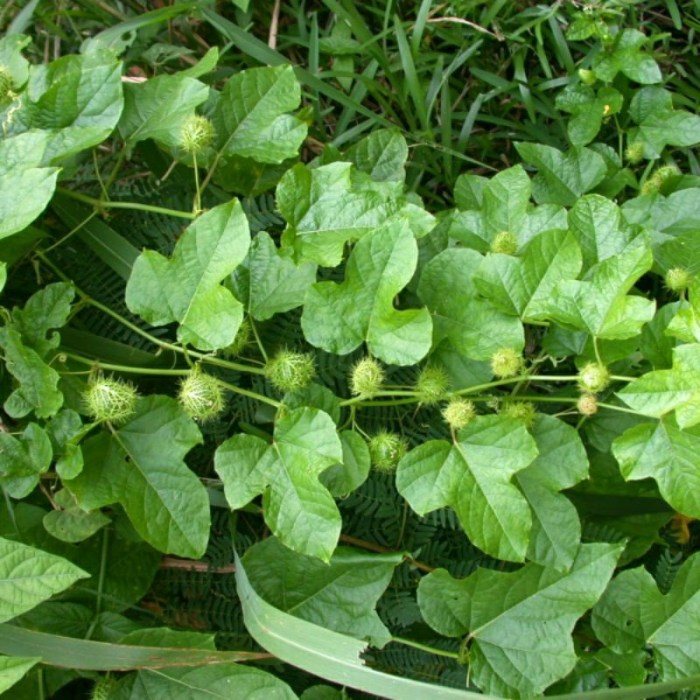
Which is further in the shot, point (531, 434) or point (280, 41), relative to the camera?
point (280, 41)

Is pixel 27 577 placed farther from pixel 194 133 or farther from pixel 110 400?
pixel 194 133

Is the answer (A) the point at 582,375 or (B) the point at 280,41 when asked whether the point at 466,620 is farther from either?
(B) the point at 280,41

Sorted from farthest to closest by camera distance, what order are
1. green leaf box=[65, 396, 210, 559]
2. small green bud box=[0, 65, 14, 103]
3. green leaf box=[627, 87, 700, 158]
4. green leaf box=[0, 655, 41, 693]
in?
green leaf box=[627, 87, 700, 158]
small green bud box=[0, 65, 14, 103]
green leaf box=[65, 396, 210, 559]
green leaf box=[0, 655, 41, 693]

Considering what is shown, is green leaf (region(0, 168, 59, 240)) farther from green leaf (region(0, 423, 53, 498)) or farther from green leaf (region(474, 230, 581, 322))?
green leaf (region(474, 230, 581, 322))

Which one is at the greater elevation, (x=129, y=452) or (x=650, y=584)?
(x=129, y=452)


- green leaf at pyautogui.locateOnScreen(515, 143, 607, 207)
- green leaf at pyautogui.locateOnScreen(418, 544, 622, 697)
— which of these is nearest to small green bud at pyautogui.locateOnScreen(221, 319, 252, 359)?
green leaf at pyautogui.locateOnScreen(418, 544, 622, 697)

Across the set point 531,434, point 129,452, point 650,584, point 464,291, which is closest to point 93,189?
point 129,452

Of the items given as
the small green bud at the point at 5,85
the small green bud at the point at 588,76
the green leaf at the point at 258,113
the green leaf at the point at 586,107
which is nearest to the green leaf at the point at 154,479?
the green leaf at the point at 258,113
